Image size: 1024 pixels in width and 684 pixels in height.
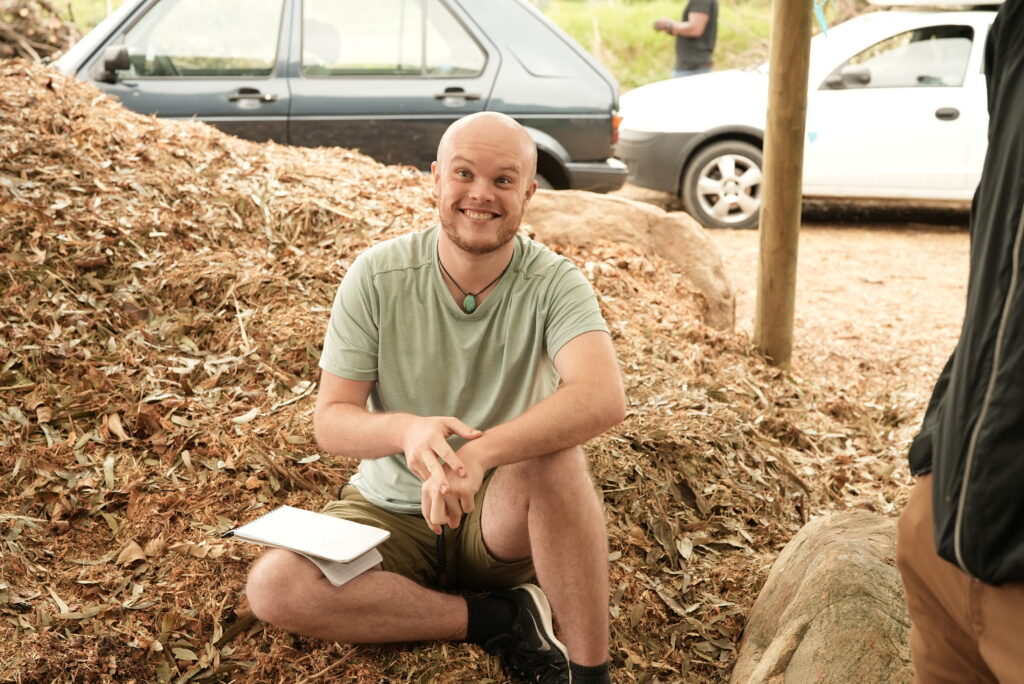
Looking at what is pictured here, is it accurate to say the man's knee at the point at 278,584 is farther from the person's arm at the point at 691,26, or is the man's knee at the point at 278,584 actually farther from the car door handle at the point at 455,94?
the person's arm at the point at 691,26

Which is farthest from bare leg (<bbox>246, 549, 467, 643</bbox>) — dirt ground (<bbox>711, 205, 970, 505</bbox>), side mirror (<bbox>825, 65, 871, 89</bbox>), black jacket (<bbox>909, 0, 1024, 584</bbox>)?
side mirror (<bbox>825, 65, 871, 89</bbox>)

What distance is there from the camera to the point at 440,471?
7.87ft

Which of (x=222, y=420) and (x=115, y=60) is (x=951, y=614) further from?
(x=115, y=60)

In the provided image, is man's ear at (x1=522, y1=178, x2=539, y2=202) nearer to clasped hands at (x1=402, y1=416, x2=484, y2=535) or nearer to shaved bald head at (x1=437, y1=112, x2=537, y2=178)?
shaved bald head at (x1=437, y1=112, x2=537, y2=178)

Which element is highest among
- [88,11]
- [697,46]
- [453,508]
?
[88,11]

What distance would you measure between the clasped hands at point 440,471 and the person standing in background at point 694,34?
7.69 m

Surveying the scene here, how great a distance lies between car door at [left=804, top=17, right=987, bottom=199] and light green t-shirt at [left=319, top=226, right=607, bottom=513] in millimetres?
6367

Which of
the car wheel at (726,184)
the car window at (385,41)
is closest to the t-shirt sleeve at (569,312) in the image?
the car window at (385,41)

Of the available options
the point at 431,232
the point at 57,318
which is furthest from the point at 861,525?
the point at 57,318

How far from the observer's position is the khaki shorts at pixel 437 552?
110 inches

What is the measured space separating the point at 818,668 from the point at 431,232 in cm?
149

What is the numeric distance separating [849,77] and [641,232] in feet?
12.3

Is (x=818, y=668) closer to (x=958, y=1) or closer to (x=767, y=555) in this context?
(x=767, y=555)

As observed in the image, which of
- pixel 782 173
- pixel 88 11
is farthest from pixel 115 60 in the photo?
pixel 88 11
